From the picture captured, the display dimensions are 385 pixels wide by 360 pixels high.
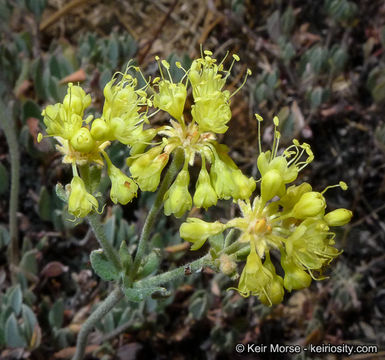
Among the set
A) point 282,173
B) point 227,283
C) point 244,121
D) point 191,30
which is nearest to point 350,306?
point 227,283

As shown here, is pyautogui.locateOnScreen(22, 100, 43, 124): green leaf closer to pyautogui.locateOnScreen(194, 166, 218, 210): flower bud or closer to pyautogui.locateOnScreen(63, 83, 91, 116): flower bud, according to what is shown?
pyautogui.locateOnScreen(63, 83, 91, 116): flower bud

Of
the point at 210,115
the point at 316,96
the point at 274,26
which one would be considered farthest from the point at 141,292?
the point at 274,26

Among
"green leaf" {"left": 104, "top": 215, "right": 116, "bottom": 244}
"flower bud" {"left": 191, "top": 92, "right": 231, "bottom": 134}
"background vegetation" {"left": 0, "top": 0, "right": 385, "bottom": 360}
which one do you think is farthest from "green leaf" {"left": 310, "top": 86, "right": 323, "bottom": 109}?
"flower bud" {"left": 191, "top": 92, "right": 231, "bottom": 134}

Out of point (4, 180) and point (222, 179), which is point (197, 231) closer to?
point (222, 179)

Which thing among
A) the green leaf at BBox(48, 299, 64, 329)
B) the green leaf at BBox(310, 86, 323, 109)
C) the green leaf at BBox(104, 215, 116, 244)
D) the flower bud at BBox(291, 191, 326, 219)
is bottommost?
the green leaf at BBox(48, 299, 64, 329)

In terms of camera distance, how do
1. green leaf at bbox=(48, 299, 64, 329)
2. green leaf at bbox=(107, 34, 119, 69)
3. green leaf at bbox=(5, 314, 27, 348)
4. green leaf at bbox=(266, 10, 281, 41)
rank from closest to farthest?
green leaf at bbox=(5, 314, 27, 348)
green leaf at bbox=(48, 299, 64, 329)
green leaf at bbox=(107, 34, 119, 69)
green leaf at bbox=(266, 10, 281, 41)

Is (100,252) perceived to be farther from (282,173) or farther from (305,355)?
(305,355)

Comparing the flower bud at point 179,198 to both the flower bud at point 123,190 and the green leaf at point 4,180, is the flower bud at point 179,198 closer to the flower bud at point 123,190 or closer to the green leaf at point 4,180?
the flower bud at point 123,190
